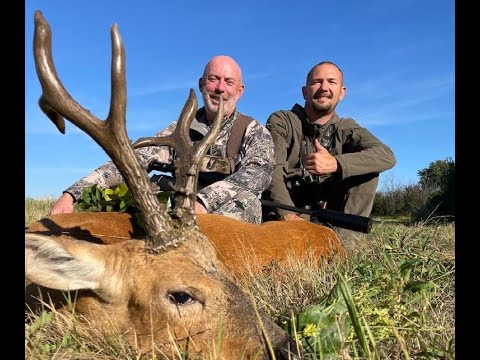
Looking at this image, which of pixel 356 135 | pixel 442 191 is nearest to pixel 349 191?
pixel 356 135

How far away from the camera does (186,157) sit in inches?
143

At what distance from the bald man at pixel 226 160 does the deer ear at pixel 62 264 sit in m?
2.32

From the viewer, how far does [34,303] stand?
3.23m

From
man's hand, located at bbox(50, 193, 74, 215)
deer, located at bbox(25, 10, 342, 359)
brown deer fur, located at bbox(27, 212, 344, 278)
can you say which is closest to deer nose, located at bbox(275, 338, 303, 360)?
deer, located at bbox(25, 10, 342, 359)

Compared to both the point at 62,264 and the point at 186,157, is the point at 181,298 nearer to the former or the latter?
the point at 62,264

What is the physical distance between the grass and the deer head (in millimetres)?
156

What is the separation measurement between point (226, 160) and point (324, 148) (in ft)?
6.06

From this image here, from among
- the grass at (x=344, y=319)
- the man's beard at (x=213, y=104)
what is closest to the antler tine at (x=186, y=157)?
the grass at (x=344, y=319)

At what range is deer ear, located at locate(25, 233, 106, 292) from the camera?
9.20 feet

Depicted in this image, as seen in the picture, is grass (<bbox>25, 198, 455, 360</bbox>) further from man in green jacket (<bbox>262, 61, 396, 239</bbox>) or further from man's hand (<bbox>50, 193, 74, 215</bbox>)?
man in green jacket (<bbox>262, 61, 396, 239</bbox>)

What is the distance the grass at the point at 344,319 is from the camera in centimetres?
235

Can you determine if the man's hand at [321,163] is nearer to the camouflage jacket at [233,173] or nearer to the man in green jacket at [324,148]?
the man in green jacket at [324,148]

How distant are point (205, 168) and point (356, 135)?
8.92 ft
